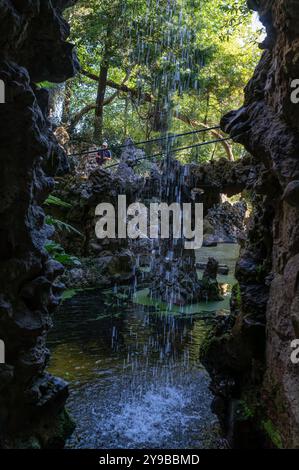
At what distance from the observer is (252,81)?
5355 millimetres

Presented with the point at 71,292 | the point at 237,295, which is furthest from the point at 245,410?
the point at 71,292

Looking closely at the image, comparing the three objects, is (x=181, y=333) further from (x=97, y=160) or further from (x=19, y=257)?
(x=97, y=160)

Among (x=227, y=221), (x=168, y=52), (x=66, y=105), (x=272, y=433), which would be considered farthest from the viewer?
(x=227, y=221)

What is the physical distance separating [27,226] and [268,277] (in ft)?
8.95

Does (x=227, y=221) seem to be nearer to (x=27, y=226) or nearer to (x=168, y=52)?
(x=168, y=52)

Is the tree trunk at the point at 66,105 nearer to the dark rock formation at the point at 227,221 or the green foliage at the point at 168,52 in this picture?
the green foliage at the point at 168,52

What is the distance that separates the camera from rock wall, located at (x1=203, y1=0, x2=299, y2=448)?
154 inches

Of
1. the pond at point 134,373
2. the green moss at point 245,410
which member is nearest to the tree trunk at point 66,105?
the pond at point 134,373

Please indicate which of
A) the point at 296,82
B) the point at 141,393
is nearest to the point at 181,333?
the point at 141,393

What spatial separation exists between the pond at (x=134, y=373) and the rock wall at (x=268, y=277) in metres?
0.67

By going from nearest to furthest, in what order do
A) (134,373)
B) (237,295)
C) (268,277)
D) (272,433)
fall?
(272,433) < (268,277) < (237,295) < (134,373)

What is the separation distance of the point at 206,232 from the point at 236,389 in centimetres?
2251

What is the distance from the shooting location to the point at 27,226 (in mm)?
4152

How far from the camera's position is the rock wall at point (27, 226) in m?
3.69
